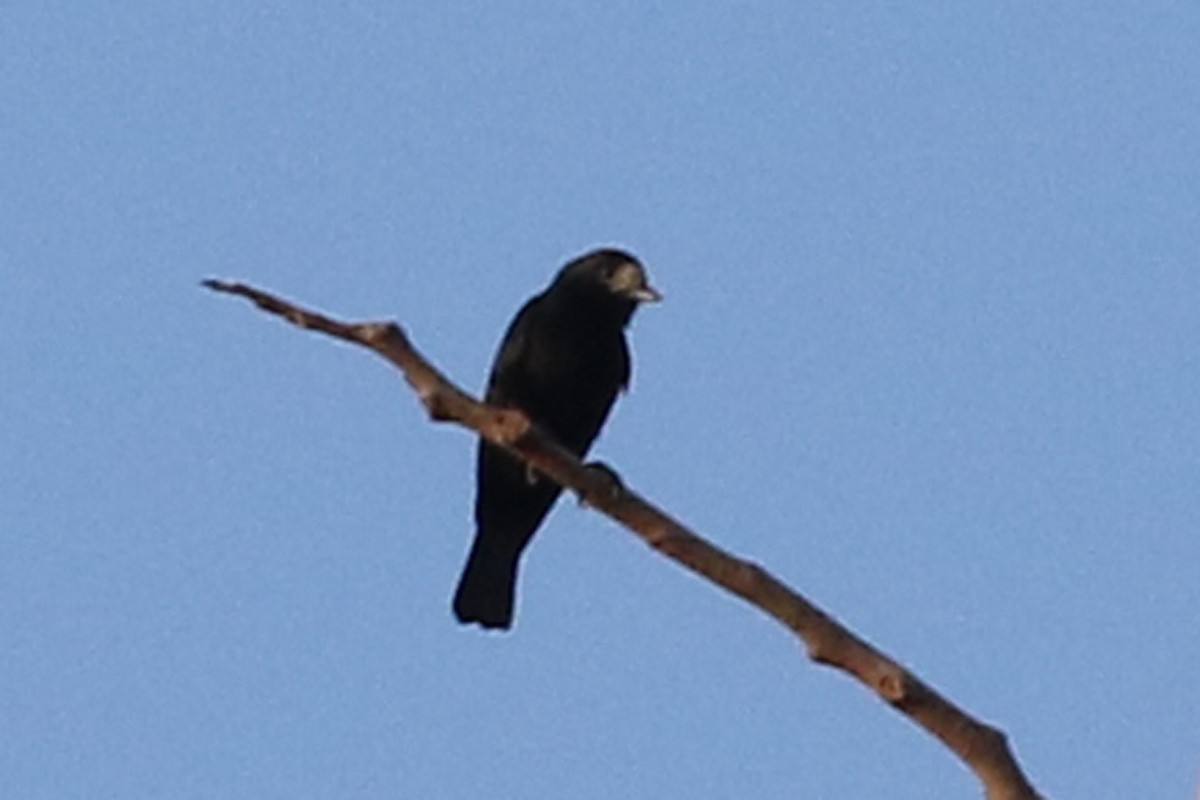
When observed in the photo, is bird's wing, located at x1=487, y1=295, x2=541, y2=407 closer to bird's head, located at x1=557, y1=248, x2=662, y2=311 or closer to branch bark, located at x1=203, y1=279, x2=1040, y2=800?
bird's head, located at x1=557, y1=248, x2=662, y2=311

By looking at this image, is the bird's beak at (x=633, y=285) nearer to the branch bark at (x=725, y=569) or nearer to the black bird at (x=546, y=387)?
the black bird at (x=546, y=387)

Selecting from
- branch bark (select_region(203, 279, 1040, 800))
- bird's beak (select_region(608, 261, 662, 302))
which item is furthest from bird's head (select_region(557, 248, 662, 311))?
branch bark (select_region(203, 279, 1040, 800))

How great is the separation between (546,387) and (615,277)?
343 millimetres

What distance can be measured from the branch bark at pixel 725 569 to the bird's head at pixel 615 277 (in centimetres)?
390

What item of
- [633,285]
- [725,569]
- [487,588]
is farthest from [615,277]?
[725,569]

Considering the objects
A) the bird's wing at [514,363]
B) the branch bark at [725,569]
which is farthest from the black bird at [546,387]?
the branch bark at [725,569]

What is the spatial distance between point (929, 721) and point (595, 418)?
4.55m

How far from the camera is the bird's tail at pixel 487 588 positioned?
6820mm

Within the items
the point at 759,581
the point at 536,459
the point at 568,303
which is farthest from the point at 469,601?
the point at 759,581

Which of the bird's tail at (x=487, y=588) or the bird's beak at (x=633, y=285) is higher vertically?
the bird's beak at (x=633, y=285)

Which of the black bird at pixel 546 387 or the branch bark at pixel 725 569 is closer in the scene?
the branch bark at pixel 725 569

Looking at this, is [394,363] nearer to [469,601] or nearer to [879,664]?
[879,664]

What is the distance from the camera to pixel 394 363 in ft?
8.48

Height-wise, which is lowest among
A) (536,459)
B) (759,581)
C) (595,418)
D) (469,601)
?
(759,581)
